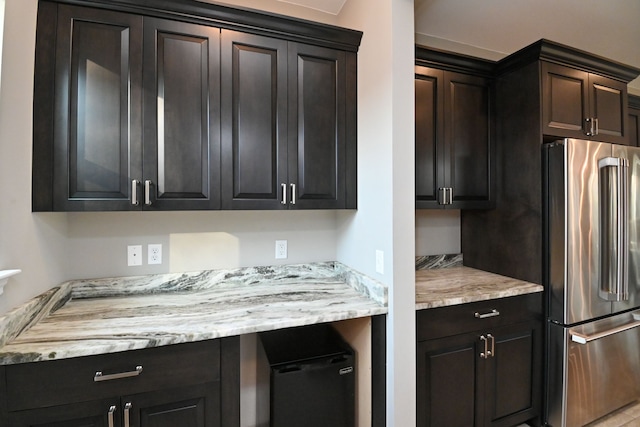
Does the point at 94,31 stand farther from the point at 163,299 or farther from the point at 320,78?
the point at 163,299

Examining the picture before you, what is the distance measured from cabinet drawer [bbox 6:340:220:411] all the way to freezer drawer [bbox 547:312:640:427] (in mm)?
2015

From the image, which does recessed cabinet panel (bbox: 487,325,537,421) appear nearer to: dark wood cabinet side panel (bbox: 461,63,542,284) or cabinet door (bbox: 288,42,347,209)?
dark wood cabinet side panel (bbox: 461,63,542,284)

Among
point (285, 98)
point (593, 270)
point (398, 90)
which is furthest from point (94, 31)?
point (593, 270)

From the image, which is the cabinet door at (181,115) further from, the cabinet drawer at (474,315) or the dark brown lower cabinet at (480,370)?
the dark brown lower cabinet at (480,370)

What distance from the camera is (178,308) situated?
1438 millimetres

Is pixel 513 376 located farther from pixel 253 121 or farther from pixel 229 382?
pixel 253 121

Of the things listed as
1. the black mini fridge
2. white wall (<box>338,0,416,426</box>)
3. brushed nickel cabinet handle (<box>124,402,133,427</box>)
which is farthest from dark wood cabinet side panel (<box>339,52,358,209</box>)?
brushed nickel cabinet handle (<box>124,402,133,427</box>)

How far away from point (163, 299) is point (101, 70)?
1202 mm

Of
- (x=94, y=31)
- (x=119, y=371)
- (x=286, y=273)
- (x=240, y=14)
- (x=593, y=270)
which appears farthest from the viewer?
(x=286, y=273)

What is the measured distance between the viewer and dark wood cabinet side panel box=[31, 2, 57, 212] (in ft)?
4.24

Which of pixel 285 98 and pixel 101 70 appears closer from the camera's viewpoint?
pixel 101 70

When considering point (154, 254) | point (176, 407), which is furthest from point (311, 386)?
point (154, 254)

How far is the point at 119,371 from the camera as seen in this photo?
1.10 metres

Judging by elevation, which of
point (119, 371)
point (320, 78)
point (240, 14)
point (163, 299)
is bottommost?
point (119, 371)
